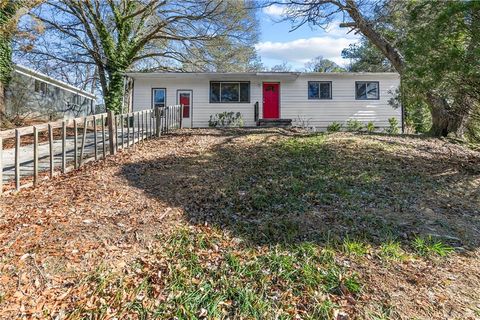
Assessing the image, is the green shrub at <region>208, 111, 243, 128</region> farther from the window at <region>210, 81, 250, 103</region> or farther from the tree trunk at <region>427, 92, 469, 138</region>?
the tree trunk at <region>427, 92, 469, 138</region>

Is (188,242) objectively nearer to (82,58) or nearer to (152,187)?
(152,187)

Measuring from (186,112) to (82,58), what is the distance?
713 centimetres

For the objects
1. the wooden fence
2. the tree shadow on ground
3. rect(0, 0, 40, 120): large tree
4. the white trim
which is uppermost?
rect(0, 0, 40, 120): large tree

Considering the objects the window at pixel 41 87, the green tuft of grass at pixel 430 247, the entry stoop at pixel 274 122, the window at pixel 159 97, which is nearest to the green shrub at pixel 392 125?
the entry stoop at pixel 274 122

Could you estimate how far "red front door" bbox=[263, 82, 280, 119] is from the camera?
17172 mm

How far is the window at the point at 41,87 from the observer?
1766 centimetres

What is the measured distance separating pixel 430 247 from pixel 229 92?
14.1 meters

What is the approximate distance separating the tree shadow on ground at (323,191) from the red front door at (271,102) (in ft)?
29.0

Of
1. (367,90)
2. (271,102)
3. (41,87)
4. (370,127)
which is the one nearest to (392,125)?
(370,127)

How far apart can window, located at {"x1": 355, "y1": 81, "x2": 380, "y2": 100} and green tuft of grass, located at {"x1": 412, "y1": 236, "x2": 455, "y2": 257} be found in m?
14.0

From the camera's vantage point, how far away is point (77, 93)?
22516 millimetres

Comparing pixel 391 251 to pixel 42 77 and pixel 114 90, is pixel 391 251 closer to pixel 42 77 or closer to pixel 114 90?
pixel 114 90

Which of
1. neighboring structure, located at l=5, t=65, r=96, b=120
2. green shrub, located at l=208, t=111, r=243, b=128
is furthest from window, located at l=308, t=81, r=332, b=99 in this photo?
neighboring structure, located at l=5, t=65, r=96, b=120

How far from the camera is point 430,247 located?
3939mm
